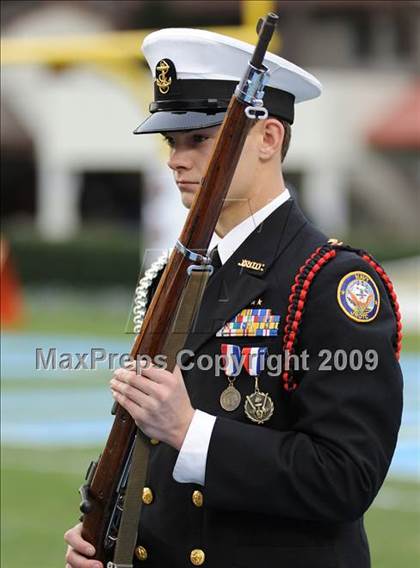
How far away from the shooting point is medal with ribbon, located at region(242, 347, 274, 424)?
9.32 ft

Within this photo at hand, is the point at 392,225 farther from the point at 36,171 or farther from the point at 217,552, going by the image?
the point at 217,552

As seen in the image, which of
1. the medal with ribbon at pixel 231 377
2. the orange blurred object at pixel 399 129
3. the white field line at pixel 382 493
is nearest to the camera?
the medal with ribbon at pixel 231 377

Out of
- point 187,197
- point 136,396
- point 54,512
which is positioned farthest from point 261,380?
point 54,512

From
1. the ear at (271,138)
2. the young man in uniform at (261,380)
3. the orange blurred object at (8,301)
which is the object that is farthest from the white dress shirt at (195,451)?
the orange blurred object at (8,301)

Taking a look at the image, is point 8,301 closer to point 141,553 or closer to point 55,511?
point 55,511

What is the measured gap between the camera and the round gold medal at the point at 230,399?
113 inches

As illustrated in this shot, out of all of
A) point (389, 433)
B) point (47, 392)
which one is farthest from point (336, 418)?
point (47, 392)

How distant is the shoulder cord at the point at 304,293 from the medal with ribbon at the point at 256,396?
54mm

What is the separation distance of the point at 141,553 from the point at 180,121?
3.00 ft

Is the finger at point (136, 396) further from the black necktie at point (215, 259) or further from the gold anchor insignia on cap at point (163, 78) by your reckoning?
the gold anchor insignia on cap at point (163, 78)

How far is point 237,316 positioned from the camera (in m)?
2.94

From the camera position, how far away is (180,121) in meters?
2.98

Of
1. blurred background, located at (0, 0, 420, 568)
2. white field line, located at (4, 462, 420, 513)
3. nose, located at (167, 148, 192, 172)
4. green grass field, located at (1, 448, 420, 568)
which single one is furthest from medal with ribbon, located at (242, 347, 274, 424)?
blurred background, located at (0, 0, 420, 568)

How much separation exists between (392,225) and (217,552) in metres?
29.8
